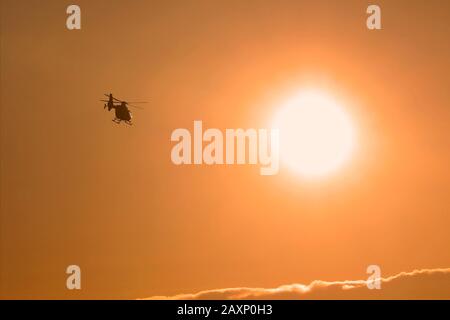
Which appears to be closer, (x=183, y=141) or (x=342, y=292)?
(x=183, y=141)

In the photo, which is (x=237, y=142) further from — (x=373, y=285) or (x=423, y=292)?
(x=423, y=292)

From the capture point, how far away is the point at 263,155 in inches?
1646

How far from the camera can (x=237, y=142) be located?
1598 inches
